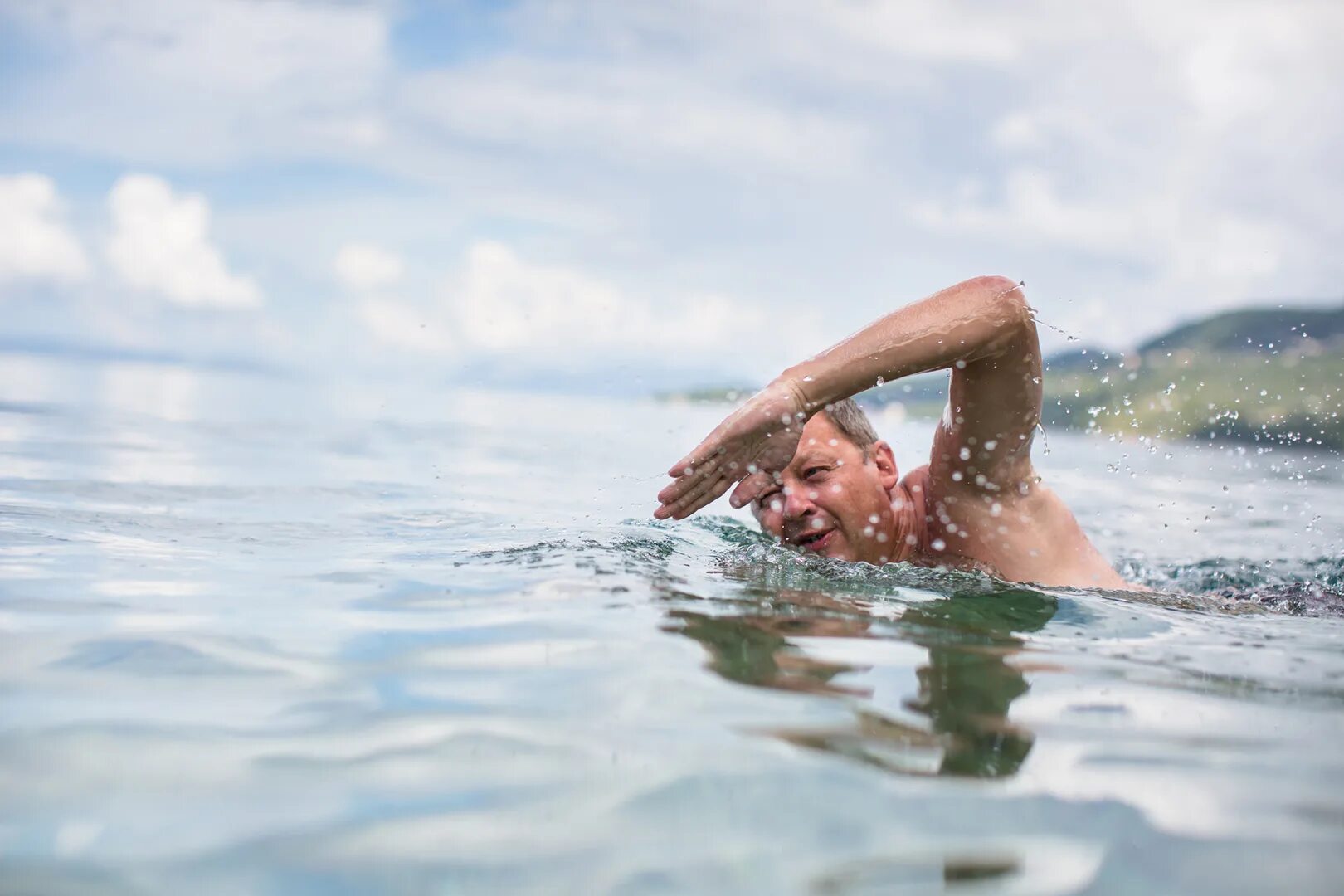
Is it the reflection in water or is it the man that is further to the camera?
the man

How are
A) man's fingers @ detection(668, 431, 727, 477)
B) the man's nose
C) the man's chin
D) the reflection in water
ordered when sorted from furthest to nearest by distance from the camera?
the man's chin < the man's nose < man's fingers @ detection(668, 431, 727, 477) < the reflection in water

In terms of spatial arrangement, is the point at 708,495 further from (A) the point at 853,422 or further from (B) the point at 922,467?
(B) the point at 922,467

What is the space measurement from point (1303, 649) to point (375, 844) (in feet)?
11.1

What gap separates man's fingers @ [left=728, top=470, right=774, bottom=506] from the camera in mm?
4977

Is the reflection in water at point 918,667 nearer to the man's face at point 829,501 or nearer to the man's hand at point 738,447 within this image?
the man's hand at point 738,447

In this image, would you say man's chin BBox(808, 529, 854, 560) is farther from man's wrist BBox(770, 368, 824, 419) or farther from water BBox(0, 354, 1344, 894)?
man's wrist BBox(770, 368, 824, 419)

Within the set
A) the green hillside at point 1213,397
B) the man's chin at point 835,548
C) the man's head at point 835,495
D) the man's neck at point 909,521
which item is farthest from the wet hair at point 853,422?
the green hillside at point 1213,397

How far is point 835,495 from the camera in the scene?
5.43m

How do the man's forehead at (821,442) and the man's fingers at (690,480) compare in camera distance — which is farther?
the man's forehead at (821,442)

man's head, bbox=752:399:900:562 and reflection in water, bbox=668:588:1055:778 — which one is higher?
man's head, bbox=752:399:900:562

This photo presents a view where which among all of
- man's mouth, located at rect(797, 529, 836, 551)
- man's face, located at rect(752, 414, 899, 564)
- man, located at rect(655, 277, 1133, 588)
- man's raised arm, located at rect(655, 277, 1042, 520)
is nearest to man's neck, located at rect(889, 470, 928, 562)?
man, located at rect(655, 277, 1133, 588)

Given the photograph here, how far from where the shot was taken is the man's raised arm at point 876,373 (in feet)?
14.8

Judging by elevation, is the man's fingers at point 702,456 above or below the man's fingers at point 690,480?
above

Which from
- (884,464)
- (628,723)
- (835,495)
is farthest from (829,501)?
(628,723)
